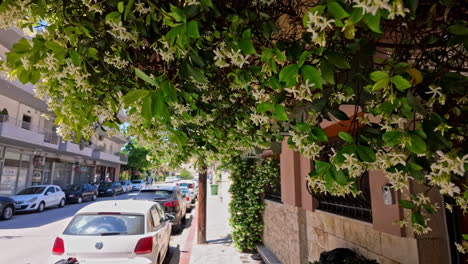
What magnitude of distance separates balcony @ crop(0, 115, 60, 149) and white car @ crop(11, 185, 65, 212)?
4055 millimetres

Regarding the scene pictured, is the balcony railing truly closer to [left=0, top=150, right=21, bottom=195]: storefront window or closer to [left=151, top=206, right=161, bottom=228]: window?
[left=0, top=150, right=21, bottom=195]: storefront window

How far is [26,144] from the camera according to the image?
21.5 meters

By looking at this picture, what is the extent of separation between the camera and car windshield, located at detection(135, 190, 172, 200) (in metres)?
11.7

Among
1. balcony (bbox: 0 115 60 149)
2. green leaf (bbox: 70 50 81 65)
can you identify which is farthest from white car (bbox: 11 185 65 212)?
green leaf (bbox: 70 50 81 65)

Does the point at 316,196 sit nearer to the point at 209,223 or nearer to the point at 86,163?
the point at 209,223

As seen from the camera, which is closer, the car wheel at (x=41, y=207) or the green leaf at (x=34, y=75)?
the green leaf at (x=34, y=75)

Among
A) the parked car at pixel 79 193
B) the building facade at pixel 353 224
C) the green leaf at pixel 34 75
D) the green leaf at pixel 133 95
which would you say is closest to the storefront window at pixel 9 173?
the parked car at pixel 79 193

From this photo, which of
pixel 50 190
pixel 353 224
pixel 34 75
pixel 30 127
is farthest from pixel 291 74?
pixel 30 127

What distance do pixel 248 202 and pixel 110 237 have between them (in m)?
4.78

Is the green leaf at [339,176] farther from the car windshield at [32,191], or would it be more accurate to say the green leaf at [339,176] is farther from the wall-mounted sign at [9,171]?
the wall-mounted sign at [9,171]

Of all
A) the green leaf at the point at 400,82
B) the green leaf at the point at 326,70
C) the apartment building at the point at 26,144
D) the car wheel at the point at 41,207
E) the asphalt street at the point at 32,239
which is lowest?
the asphalt street at the point at 32,239

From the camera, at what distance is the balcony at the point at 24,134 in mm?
17969

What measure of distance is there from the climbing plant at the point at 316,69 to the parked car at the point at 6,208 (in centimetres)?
1415

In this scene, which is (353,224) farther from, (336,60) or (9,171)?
(9,171)
